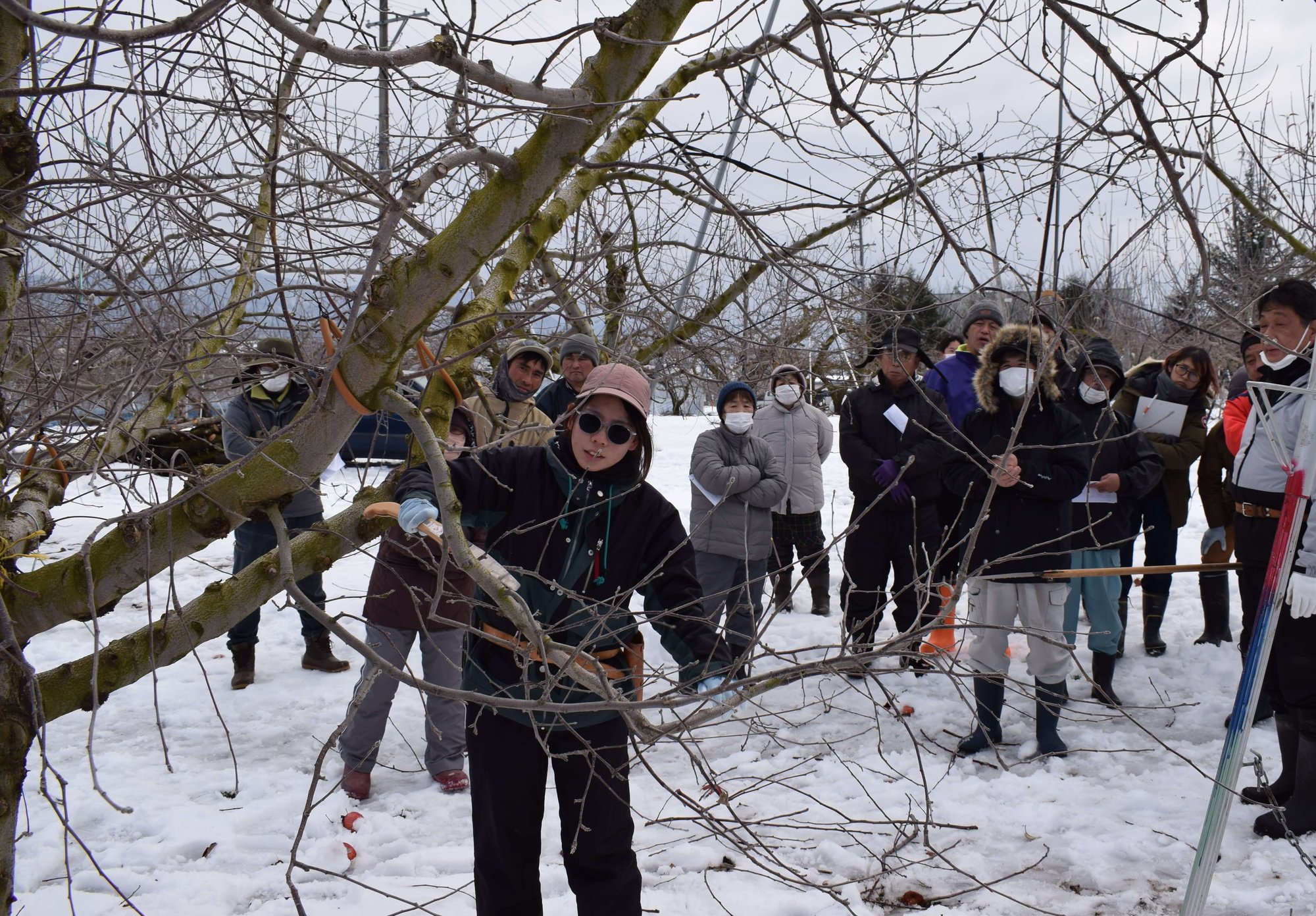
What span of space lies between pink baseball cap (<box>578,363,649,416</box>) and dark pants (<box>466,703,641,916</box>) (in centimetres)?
91

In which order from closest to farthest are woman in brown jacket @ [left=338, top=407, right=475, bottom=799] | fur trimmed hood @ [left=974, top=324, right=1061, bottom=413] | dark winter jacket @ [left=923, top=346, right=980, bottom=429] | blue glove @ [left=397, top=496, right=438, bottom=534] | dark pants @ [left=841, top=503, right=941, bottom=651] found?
blue glove @ [left=397, top=496, right=438, bottom=534]
woman in brown jacket @ [left=338, top=407, right=475, bottom=799]
fur trimmed hood @ [left=974, top=324, right=1061, bottom=413]
dark winter jacket @ [left=923, top=346, right=980, bottom=429]
dark pants @ [left=841, top=503, right=941, bottom=651]

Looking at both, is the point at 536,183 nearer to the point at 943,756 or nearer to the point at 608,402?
the point at 608,402

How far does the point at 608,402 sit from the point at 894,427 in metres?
3.26

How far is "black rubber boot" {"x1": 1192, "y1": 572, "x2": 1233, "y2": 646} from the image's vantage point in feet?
19.4

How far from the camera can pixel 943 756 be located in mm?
4543

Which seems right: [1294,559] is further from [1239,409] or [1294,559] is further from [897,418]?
[897,418]

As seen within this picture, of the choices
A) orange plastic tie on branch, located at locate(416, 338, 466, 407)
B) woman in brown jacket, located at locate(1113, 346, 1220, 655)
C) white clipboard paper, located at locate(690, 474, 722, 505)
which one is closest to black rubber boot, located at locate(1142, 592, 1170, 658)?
woman in brown jacket, located at locate(1113, 346, 1220, 655)

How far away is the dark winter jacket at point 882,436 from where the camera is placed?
545 centimetres

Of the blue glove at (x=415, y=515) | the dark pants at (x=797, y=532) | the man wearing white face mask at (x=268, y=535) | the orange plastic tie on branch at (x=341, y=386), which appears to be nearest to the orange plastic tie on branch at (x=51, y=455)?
the orange plastic tie on branch at (x=341, y=386)

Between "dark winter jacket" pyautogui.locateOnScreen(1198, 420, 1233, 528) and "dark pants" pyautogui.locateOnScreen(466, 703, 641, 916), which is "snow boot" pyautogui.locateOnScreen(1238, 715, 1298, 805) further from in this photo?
"dark pants" pyautogui.locateOnScreen(466, 703, 641, 916)

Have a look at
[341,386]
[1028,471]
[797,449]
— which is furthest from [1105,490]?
[341,386]

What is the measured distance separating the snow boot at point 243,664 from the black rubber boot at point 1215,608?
5.83 metres

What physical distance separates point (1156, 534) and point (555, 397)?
3.95 m

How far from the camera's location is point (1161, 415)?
19.0ft
